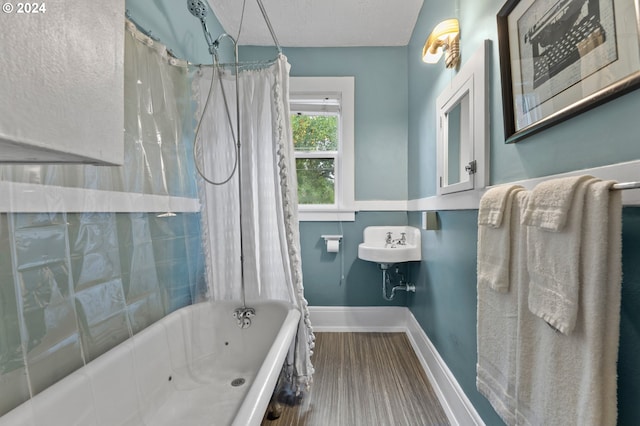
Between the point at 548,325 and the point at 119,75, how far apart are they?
1.04 meters

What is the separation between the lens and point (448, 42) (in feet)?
4.46

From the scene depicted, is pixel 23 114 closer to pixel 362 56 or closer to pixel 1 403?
pixel 1 403

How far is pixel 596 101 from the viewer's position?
0.59 meters

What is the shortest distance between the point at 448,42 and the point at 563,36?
2.64 feet

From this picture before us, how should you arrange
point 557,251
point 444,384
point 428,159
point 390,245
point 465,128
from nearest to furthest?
point 557,251
point 465,128
point 444,384
point 428,159
point 390,245

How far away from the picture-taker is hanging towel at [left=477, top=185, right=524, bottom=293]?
2.61 ft

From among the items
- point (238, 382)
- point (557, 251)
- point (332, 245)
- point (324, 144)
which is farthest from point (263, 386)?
point (324, 144)

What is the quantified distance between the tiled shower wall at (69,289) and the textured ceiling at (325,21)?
173 cm

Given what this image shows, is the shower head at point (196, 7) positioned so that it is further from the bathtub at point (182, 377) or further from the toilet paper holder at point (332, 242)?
the toilet paper holder at point (332, 242)

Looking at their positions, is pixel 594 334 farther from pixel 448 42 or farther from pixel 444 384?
pixel 448 42

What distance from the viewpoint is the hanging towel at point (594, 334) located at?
0.50 meters

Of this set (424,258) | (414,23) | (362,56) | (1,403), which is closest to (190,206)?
(1,403)

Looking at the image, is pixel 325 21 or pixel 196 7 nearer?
pixel 196 7

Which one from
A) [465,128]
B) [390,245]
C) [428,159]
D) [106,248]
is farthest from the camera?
[390,245]
